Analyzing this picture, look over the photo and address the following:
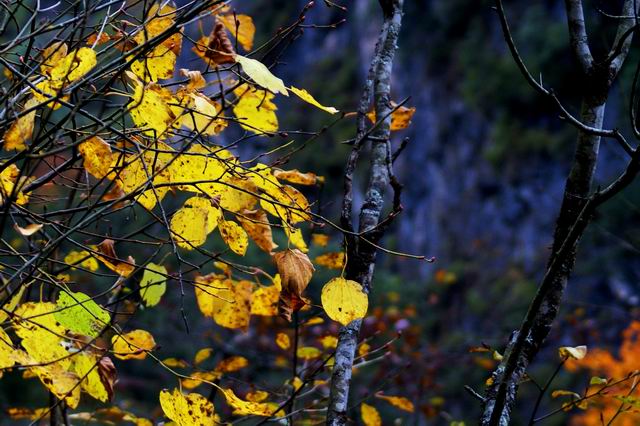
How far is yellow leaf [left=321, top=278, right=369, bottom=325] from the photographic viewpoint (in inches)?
54.2

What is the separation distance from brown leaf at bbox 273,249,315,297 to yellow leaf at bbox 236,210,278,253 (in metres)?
0.08

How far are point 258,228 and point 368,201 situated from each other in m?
0.36

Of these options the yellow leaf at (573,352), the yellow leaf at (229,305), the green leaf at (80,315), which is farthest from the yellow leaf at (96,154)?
the yellow leaf at (573,352)

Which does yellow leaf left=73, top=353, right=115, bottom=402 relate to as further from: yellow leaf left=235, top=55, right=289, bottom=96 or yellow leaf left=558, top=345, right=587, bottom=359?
yellow leaf left=558, top=345, right=587, bottom=359

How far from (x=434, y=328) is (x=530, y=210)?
2705mm

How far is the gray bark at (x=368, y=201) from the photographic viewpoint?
1.57m

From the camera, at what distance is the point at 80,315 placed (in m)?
1.31

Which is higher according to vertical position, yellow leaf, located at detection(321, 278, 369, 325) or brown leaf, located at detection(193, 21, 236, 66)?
brown leaf, located at detection(193, 21, 236, 66)

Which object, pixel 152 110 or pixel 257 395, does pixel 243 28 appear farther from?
pixel 257 395

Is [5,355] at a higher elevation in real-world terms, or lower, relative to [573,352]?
lower

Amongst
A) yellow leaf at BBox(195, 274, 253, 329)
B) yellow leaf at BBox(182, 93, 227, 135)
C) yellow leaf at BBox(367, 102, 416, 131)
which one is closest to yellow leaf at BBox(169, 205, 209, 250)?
yellow leaf at BBox(182, 93, 227, 135)

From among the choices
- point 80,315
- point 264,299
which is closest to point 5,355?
point 80,315

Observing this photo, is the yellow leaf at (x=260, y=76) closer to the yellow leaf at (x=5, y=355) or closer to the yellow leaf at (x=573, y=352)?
the yellow leaf at (x=5, y=355)

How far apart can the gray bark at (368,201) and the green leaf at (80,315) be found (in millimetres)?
582
